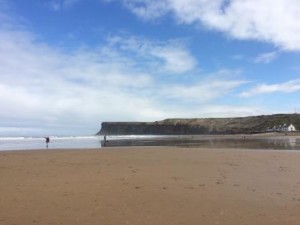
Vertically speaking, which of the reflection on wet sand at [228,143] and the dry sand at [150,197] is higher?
the reflection on wet sand at [228,143]

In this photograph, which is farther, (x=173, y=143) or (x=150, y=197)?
(x=173, y=143)

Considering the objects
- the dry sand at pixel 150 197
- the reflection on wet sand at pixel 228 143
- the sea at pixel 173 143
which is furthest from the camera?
the sea at pixel 173 143

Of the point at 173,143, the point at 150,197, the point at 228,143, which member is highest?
the point at 173,143

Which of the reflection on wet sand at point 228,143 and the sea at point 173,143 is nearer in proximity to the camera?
the reflection on wet sand at point 228,143

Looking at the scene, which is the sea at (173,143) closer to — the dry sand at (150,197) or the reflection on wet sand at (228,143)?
the reflection on wet sand at (228,143)

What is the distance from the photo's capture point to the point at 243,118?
7810 inches

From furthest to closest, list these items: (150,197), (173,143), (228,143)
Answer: (173,143)
(228,143)
(150,197)

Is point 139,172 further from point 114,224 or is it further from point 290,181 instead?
point 114,224

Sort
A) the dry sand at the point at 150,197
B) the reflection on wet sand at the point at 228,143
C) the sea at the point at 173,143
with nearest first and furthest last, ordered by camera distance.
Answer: the dry sand at the point at 150,197 < the reflection on wet sand at the point at 228,143 < the sea at the point at 173,143

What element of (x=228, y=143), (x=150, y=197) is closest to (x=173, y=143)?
(x=228, y=143)

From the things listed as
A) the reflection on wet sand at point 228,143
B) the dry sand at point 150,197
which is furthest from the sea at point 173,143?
the dry sand at point 150,197

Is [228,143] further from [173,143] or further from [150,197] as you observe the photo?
[150,197]

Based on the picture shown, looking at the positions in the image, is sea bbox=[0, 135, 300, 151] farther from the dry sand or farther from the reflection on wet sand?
the dry sand

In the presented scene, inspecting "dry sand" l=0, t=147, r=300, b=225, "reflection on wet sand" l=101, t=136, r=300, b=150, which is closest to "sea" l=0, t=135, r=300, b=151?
"reflection on wet sand" l=101, t=136, r=300, b=150
